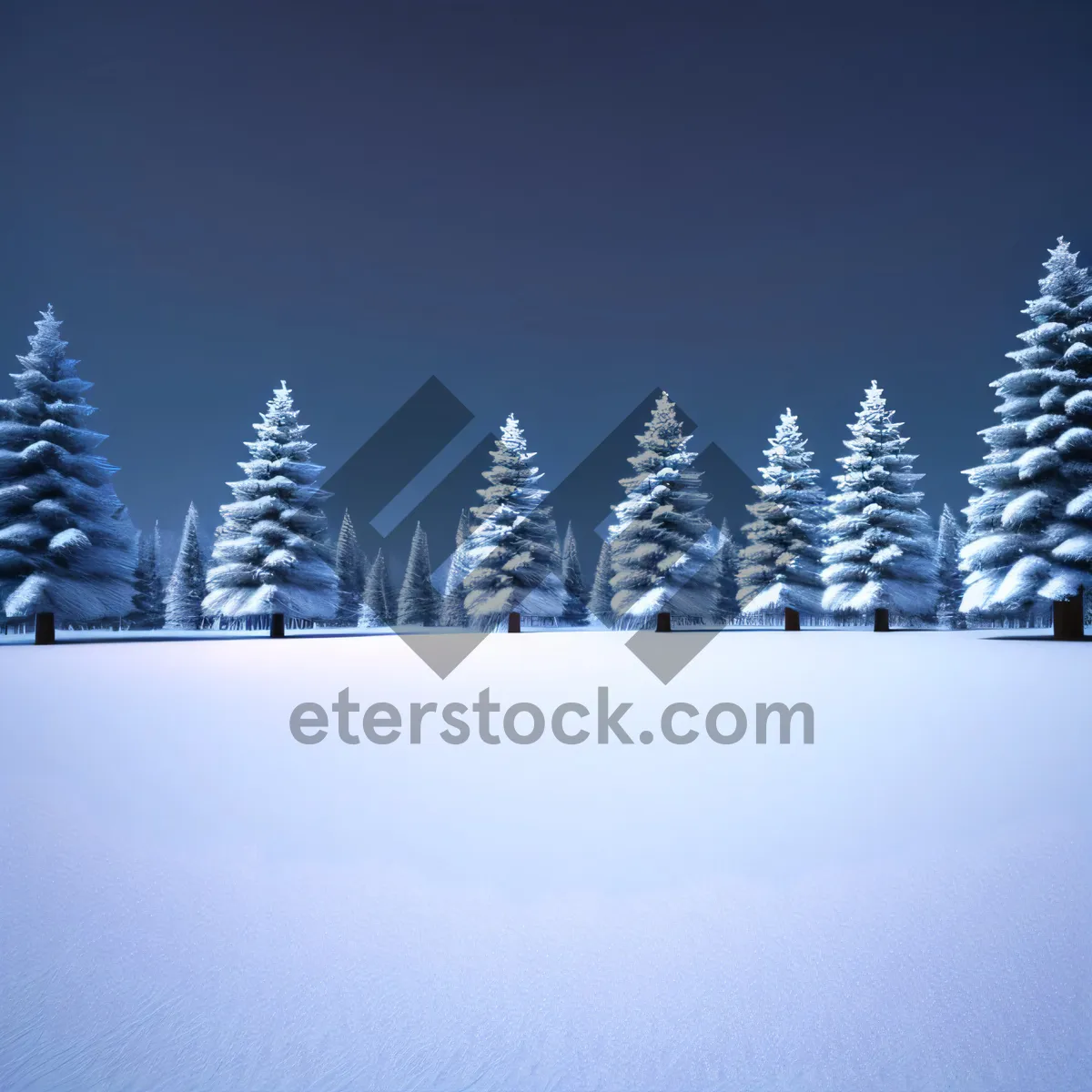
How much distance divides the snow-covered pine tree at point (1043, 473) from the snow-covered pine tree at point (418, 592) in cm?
4981

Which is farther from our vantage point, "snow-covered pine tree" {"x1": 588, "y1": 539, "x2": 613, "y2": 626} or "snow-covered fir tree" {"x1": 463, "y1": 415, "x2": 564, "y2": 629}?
"snow-covered pine tree" {"x1": 588, "y1": 539, "x2": 613, "y2": 626}

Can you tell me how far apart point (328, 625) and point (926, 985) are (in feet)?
251

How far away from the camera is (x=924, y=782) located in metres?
6.23

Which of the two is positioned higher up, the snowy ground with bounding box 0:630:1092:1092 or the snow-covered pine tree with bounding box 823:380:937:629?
the snow-covered pine tree with bounding box 823:380:937:629

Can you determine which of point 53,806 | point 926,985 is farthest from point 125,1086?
point 53,806

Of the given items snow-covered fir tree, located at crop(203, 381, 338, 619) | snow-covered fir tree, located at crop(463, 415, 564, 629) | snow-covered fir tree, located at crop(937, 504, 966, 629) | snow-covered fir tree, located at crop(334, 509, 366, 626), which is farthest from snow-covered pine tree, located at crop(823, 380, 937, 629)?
snow-covered fir tree, located at crop(334, 509, 366, 626)

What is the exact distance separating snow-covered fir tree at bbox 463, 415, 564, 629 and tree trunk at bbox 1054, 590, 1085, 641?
2220 centimetres

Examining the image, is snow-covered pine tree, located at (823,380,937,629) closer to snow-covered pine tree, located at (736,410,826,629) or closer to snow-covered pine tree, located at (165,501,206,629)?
snow-covered pine tree, located at (736,410,826,629)

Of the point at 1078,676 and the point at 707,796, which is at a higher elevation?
the point at 1078,676

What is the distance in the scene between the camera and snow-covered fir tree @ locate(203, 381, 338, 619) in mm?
35188

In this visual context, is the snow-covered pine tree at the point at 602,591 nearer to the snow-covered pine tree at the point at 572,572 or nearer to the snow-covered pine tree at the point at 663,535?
the snow-covered pine tree at the point at 572,572

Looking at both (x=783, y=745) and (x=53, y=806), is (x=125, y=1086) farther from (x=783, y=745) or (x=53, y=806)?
(x=783, y=745)

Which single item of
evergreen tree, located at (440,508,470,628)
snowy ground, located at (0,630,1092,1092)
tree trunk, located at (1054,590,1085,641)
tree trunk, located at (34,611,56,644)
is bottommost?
snowy ground, located at (0,630,1092,1092)

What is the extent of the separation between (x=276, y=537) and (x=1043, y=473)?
32.2 meters
